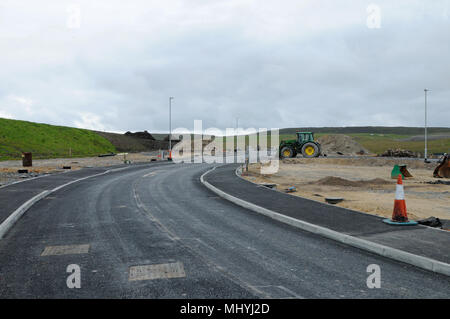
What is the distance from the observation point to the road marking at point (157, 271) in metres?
5.68

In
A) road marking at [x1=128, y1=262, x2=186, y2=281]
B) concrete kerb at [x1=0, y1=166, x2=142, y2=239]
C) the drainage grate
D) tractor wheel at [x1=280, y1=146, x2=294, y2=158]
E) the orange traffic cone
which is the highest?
tractor wheel at [x1=280, y1=146, x2=294, y2=158]

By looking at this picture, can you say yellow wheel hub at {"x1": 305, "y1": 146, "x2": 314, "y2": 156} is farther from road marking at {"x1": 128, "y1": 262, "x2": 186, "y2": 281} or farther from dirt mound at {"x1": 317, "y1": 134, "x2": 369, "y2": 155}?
road marking at {"x1": 128, "y1": 262, "x2": 186, "y2": 281}

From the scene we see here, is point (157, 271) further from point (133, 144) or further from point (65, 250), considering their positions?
point (133, 144)

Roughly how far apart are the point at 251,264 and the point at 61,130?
76061 millimetres

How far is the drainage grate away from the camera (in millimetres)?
7102

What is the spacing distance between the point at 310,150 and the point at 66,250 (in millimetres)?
33411

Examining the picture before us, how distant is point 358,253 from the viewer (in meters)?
7.05

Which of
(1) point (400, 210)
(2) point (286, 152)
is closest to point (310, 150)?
(2) point (286, 152)

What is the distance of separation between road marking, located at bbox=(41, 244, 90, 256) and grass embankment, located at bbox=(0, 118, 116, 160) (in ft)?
138

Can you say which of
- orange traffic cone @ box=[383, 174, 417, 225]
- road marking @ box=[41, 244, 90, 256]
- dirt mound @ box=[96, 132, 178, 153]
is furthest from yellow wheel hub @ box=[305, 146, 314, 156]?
dirt mound @ box=[96, 132, 178, 153]

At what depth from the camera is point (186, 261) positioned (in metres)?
6.45

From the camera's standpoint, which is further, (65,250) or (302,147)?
(302,147)
